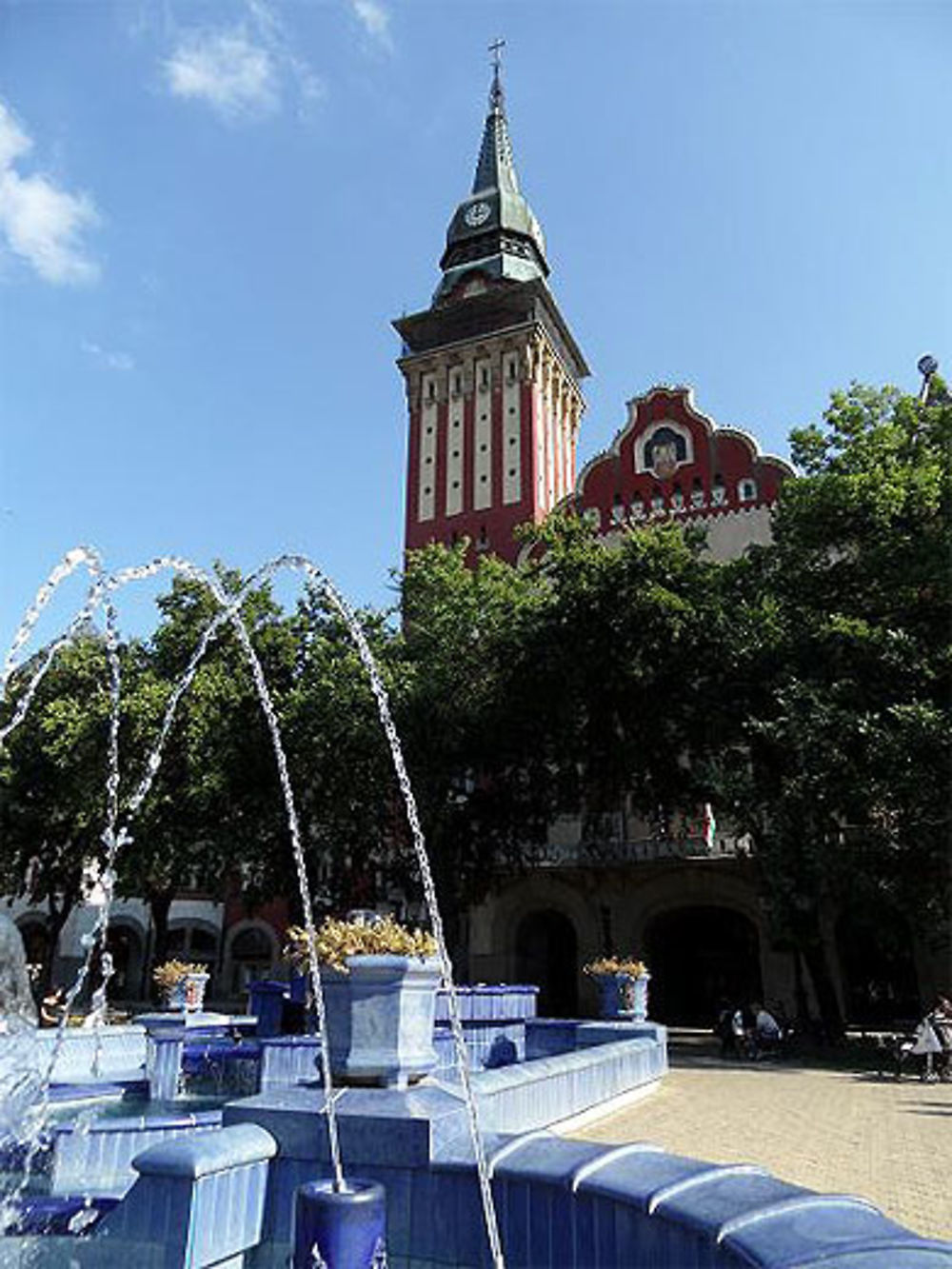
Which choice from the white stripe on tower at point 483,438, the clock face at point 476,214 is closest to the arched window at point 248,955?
the white stripe on tower at point 483,438

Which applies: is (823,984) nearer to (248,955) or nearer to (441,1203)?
(441,1203)

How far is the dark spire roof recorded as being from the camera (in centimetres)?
4781

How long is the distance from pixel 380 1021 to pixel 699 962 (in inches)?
1036

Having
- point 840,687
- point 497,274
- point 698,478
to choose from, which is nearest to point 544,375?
point 497,274

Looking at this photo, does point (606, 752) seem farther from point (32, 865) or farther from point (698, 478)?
point (32, 865)

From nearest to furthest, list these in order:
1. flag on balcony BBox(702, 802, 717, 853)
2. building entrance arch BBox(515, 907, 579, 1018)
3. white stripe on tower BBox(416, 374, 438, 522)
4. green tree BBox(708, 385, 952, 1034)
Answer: green tree BBox(708, 385, 952, 1034)
flag on balcony BBox(702, 802, 717, 853)
building entrance arch BBox(515, 907, 579, 1018)
white stripe on tower BBox(416, 374, 438, 522)

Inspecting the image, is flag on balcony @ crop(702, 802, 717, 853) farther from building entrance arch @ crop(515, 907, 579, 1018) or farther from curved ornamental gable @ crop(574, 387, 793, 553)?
curved ornamental gable @ crop(574, 387, 793, 553)

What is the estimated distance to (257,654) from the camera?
1112 inches

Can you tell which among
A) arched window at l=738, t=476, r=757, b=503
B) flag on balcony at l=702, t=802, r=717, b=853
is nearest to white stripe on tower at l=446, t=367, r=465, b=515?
arched window at l=738, t=476, r=757, b=503

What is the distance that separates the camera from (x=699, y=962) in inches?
1172

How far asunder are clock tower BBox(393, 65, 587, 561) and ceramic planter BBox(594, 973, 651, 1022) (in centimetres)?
2252

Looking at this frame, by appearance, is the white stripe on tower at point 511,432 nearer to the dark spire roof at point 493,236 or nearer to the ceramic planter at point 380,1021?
the dark spire roof at point 493,236

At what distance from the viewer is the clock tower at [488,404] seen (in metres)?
38.5

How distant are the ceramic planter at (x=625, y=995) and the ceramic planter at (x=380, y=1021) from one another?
10398 millimetres
